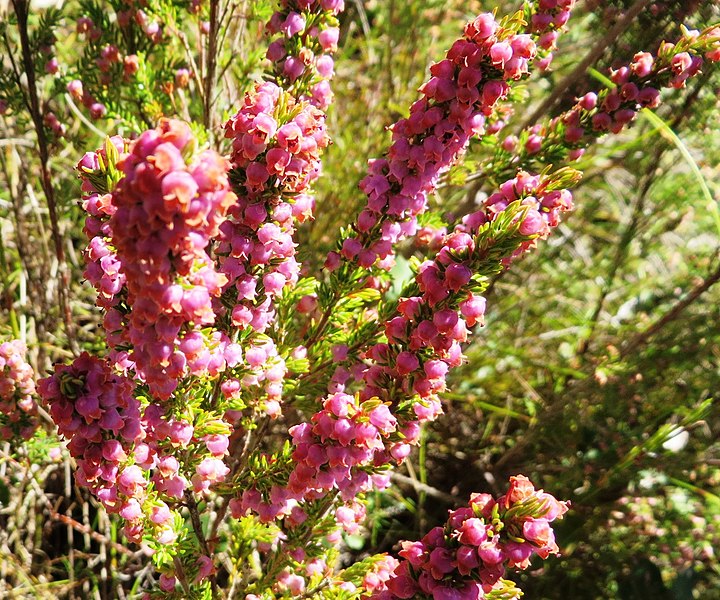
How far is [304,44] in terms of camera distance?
1.25 meters

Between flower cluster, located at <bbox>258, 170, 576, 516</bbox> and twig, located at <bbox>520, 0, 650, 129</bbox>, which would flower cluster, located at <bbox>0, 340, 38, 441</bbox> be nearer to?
flower cluster, located at <bbox>258, 170, 576, 516</bbox>

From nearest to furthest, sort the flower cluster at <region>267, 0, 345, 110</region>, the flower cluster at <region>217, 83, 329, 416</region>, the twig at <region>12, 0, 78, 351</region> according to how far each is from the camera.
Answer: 1. the flower cluster at <region>217, 83, 329, 416</region>
2. the flower cluster at <region>267, 0, 345, 110</region>
3. the twig at <region>12, 0, 78, 351</region>

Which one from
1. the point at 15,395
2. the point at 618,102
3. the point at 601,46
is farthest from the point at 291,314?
the point at 601,46

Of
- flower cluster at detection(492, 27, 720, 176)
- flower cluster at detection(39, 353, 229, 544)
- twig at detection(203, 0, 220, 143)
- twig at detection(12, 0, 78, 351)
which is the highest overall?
twig at detection(203, 0, 220, 143)

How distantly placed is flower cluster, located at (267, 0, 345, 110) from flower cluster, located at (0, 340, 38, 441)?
77 centimetres

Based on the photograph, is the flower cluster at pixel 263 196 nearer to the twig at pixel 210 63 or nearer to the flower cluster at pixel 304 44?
the flower cluster at pixel 304 44

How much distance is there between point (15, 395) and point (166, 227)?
3.06 feet

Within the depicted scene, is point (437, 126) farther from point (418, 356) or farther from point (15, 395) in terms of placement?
point (15, 395)

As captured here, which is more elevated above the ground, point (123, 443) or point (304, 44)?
point (304, 44)

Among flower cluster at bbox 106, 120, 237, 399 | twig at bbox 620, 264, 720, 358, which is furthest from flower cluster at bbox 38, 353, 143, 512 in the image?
twig at bbox 620, 264, 720, 358

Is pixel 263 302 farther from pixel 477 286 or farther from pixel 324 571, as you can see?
pixel 324 571

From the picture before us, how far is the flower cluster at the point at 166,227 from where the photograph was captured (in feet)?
2.03

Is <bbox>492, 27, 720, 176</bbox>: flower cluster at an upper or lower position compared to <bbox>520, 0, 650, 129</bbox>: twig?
lower

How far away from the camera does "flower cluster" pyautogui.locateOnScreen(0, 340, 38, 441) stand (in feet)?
4.22
